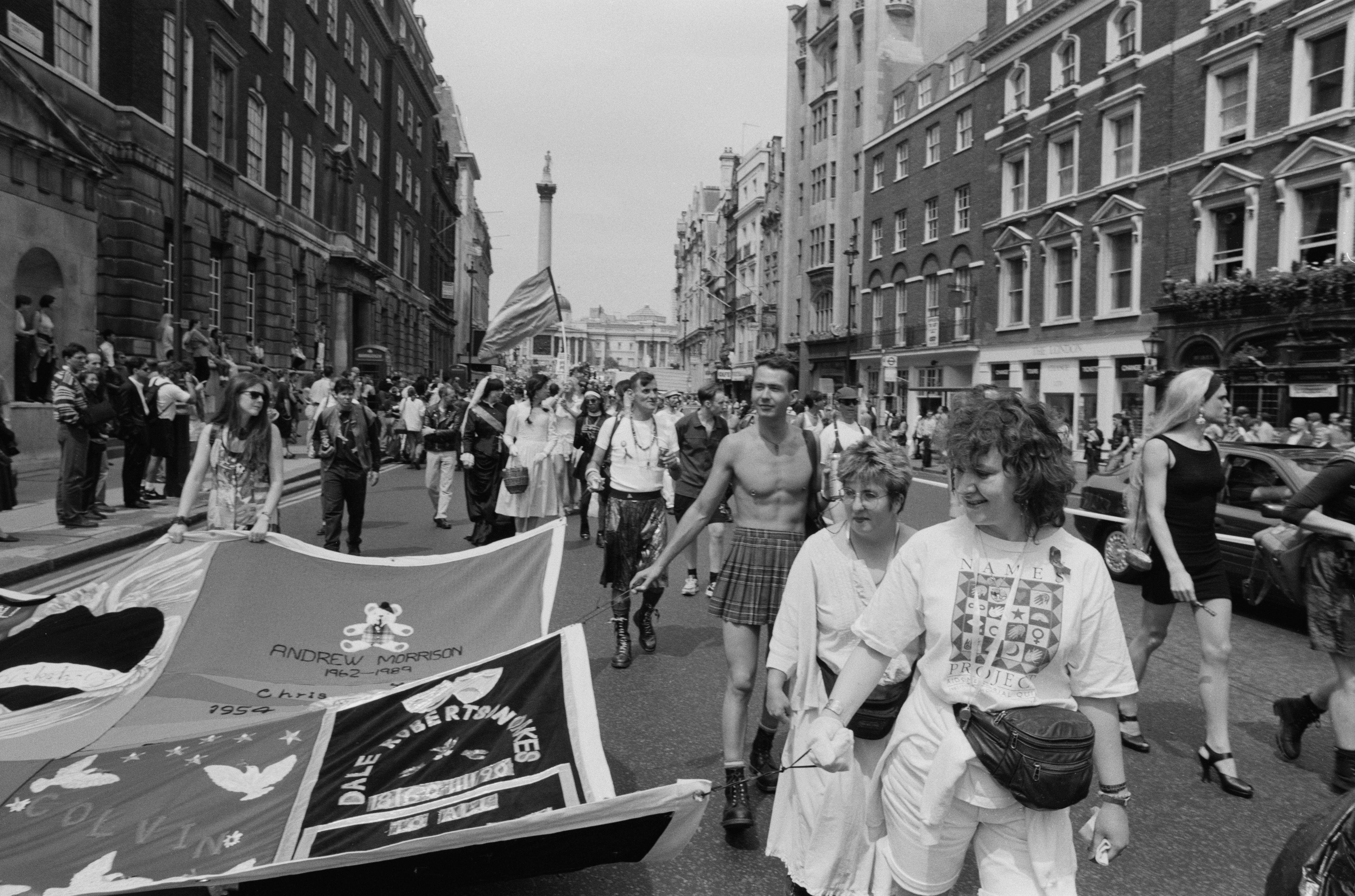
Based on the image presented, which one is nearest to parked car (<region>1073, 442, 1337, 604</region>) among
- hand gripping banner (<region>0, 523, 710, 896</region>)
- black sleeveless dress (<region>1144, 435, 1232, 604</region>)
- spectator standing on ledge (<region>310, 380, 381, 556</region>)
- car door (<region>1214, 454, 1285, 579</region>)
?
car door (<region>1214, 454, 1285, 579</region>)

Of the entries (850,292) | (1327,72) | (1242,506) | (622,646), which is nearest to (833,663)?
(622,646)

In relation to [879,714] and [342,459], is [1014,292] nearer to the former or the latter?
[342,459]

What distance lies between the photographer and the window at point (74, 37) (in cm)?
1895

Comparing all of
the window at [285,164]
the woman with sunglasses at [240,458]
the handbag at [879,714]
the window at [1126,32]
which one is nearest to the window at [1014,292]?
the window at [1126,32]

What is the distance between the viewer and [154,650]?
178 inches

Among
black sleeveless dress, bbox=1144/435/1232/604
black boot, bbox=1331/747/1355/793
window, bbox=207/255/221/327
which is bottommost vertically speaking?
black boot, bbox=1331/747/1355/793

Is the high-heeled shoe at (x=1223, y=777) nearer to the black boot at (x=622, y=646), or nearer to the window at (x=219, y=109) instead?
the black boot at (x=622, y=646)

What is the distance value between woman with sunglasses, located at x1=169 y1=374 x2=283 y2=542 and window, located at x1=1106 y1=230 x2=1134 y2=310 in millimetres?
27477

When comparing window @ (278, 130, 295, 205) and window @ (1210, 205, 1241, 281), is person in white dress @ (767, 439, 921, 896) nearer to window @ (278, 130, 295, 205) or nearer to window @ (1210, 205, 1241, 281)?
window @ (1210, 205, 1241, 281)

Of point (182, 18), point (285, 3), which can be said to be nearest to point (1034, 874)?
point (182, 18)

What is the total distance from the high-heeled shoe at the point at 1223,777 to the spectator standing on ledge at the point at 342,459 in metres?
7.19

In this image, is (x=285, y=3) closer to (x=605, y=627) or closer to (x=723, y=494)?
(x=605, y=627)

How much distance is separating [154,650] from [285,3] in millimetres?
32349

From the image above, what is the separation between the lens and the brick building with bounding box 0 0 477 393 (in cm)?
2067
